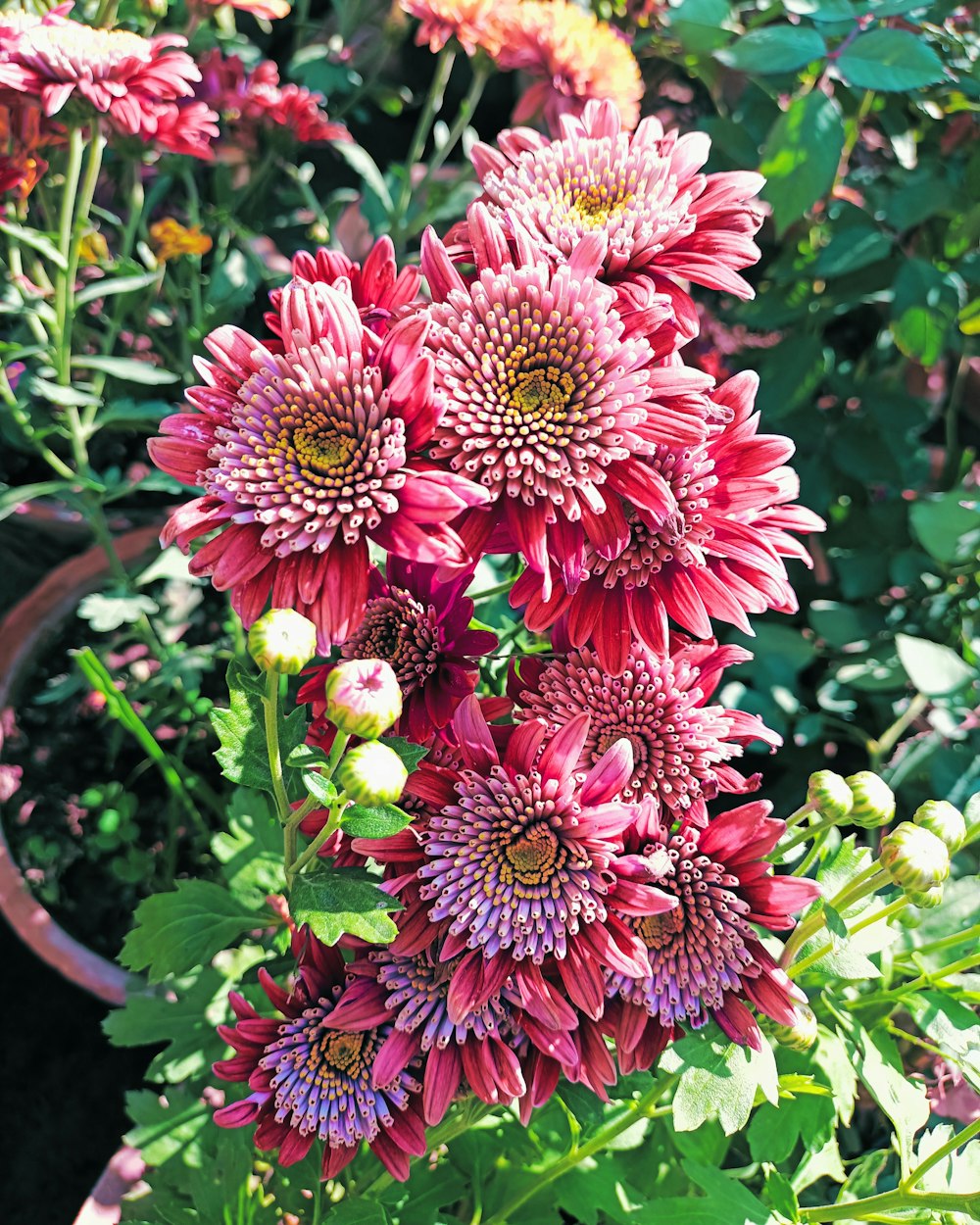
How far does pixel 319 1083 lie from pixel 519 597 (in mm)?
271

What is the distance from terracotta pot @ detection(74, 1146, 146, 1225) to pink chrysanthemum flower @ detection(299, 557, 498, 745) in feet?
1.61

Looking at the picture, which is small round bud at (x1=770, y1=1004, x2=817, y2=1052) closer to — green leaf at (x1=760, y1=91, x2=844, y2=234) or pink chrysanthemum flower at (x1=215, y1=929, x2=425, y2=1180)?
pink chrysanthemum flower at (x1=215, y1=929, x2=425, y2=1180)

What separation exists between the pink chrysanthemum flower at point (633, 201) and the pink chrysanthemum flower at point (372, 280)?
6 centimetres

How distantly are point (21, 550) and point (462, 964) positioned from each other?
1004mm

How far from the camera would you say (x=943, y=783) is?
2.81ft

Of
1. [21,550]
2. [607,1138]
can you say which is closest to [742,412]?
[607,1138]

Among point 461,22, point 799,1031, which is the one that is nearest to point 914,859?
point 799,1031

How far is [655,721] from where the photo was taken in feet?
1.63

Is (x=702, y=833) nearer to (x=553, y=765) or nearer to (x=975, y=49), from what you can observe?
(x=553, y=765)

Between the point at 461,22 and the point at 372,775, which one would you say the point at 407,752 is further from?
the point at 461,22

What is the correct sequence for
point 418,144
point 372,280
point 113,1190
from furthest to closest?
point 418,144 < point 113,1190 < point 372,280

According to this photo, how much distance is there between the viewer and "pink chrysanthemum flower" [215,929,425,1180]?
499mm

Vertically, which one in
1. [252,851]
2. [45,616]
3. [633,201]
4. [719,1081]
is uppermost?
[633,201]

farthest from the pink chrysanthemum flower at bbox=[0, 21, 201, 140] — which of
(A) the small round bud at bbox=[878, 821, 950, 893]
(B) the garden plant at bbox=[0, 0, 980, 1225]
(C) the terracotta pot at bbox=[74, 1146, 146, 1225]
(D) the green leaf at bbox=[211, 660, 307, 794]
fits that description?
(C) the terracotta pot at bbox=[74, 1146, 146, 1225]
